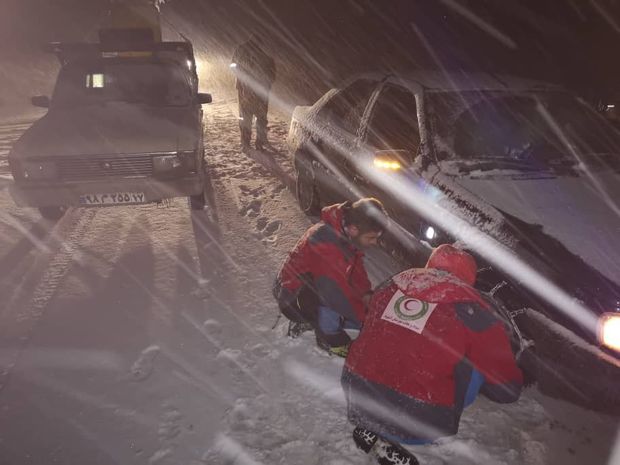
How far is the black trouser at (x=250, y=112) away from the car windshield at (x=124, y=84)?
6.82ft

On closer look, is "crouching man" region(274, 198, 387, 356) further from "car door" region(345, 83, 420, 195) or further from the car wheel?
the car wheel

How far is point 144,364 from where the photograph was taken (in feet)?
9.37

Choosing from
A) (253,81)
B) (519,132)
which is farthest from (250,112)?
(519,132)

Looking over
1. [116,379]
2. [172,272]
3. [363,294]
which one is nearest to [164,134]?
[172,272]

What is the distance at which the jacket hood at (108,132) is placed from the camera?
4375 mm

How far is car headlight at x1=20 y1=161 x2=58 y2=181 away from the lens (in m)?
4.29

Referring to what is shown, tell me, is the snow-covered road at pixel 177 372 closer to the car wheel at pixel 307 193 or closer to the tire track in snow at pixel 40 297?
the tire track in snow at pixel 40 297

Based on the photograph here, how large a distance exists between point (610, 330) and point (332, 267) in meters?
1.39

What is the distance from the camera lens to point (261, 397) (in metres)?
2.61

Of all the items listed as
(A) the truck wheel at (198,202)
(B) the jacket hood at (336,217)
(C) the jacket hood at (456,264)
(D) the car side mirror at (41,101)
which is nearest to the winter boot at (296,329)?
(B) the jacket hood at (336,217)

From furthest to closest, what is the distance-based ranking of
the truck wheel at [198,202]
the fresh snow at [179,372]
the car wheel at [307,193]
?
the truck wheel at [198,202]
the car wheel at [307,193]
the fresh snow at [179,372]

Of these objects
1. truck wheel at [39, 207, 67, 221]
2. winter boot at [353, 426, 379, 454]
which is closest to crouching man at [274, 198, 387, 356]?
winter boot at [353, 426, 379, 454]

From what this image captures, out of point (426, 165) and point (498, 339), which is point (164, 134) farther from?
point (498, 339)

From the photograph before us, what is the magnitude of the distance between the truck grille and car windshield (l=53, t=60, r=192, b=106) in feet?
4.37
